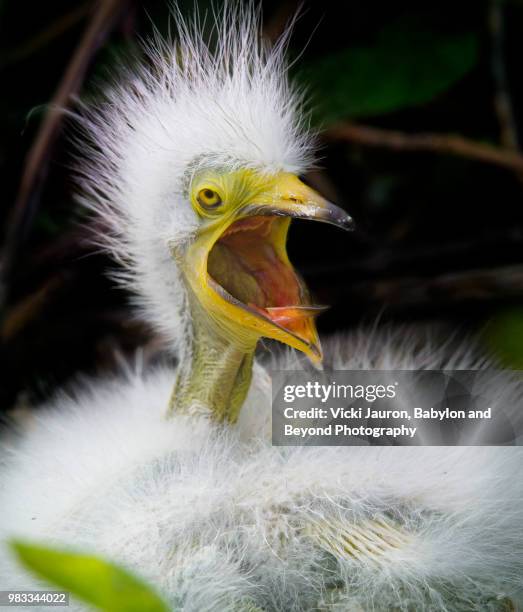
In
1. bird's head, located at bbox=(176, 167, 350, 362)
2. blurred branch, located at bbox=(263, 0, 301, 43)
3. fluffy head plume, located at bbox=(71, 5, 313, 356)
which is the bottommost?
bird's head, located at bbox=(176, 167, 350, 362)

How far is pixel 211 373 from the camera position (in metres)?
1.17

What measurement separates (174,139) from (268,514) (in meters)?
0.49

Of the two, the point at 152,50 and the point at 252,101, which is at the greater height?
the point at 152,50

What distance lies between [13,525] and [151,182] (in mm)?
481

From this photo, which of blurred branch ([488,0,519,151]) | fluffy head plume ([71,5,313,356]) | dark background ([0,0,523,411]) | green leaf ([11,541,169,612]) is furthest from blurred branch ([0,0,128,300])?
green leaf ([11,541,169,612])

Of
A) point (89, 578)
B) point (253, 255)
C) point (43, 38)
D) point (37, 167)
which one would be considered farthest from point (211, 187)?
point (43, 38)

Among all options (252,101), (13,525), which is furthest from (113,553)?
(252,101)

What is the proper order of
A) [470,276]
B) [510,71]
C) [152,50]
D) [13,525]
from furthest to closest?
1. [510,71]
2. [470,276]
3. [152,50]
4. [13,525]

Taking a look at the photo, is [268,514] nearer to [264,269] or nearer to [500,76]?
[264,269]

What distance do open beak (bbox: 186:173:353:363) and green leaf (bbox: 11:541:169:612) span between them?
0.45 metres

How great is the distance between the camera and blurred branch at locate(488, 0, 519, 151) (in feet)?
6.12

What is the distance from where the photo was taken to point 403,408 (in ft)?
4.05

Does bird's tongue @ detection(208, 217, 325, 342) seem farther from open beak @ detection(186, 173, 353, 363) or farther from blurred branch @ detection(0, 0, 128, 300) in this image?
blurred branch @ detection(0, 0, 128, 300)

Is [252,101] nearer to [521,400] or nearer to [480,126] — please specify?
[521,400]
